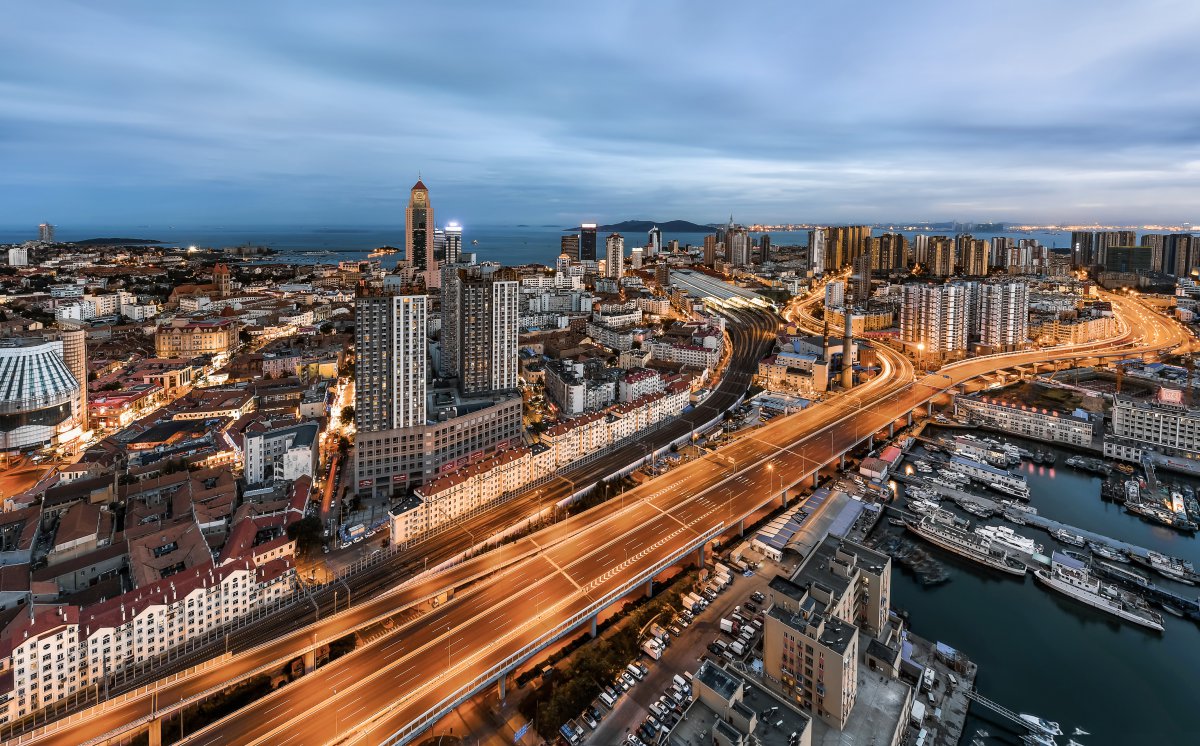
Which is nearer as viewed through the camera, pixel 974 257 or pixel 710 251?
pixel 974 257

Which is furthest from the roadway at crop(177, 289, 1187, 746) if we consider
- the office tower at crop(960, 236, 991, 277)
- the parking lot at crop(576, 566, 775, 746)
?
the office tower at crop(960, 236, 991, 277)

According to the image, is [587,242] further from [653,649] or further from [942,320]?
[653,649]

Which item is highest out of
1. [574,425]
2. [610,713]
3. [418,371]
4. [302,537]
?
[418,371]

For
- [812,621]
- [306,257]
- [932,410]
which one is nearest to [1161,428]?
[932,410]

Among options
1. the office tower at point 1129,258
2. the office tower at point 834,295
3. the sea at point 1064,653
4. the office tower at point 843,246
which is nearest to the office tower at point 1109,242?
the office tower at point 1129,258

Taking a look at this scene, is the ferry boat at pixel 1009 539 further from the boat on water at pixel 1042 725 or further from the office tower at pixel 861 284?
the office tower at pixel 861 284

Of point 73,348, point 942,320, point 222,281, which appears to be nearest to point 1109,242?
point 942,320

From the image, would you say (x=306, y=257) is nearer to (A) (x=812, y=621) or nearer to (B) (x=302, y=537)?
(B) (x=302, y=537)
